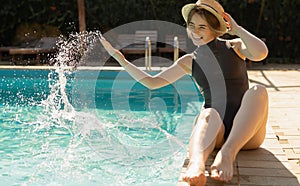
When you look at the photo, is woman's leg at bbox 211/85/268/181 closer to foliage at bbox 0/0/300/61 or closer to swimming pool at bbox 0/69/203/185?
swimming pool at bbox 0/69/203/185

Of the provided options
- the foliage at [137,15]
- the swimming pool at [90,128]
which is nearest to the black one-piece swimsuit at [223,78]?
the swimming pool at [90,128]

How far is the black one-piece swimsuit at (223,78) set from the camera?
2.25m

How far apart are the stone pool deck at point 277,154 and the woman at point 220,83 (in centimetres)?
11

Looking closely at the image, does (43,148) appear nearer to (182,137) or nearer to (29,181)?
(29,181)

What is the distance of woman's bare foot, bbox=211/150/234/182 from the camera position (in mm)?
Result: 1817

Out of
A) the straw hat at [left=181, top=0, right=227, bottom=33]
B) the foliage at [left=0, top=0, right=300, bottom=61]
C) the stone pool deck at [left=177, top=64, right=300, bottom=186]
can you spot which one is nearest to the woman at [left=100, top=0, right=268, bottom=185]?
the straw hat at [left=181, top=0, right=227, bottom=33]

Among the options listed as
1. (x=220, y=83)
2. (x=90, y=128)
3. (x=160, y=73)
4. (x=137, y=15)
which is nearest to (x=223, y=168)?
(x=220, y=83)

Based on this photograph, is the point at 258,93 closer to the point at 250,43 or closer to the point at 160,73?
the point at 250,43

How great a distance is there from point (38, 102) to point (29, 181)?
290cm

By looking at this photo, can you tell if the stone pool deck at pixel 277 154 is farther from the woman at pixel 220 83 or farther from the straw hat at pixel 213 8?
the straw hat at pixel 213 8

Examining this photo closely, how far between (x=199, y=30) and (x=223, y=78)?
29 centimetres

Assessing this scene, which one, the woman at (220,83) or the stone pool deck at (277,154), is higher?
the woman at (220,83)

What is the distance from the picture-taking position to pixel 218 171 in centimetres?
184

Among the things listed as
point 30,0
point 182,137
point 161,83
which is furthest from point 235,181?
point 30,0
